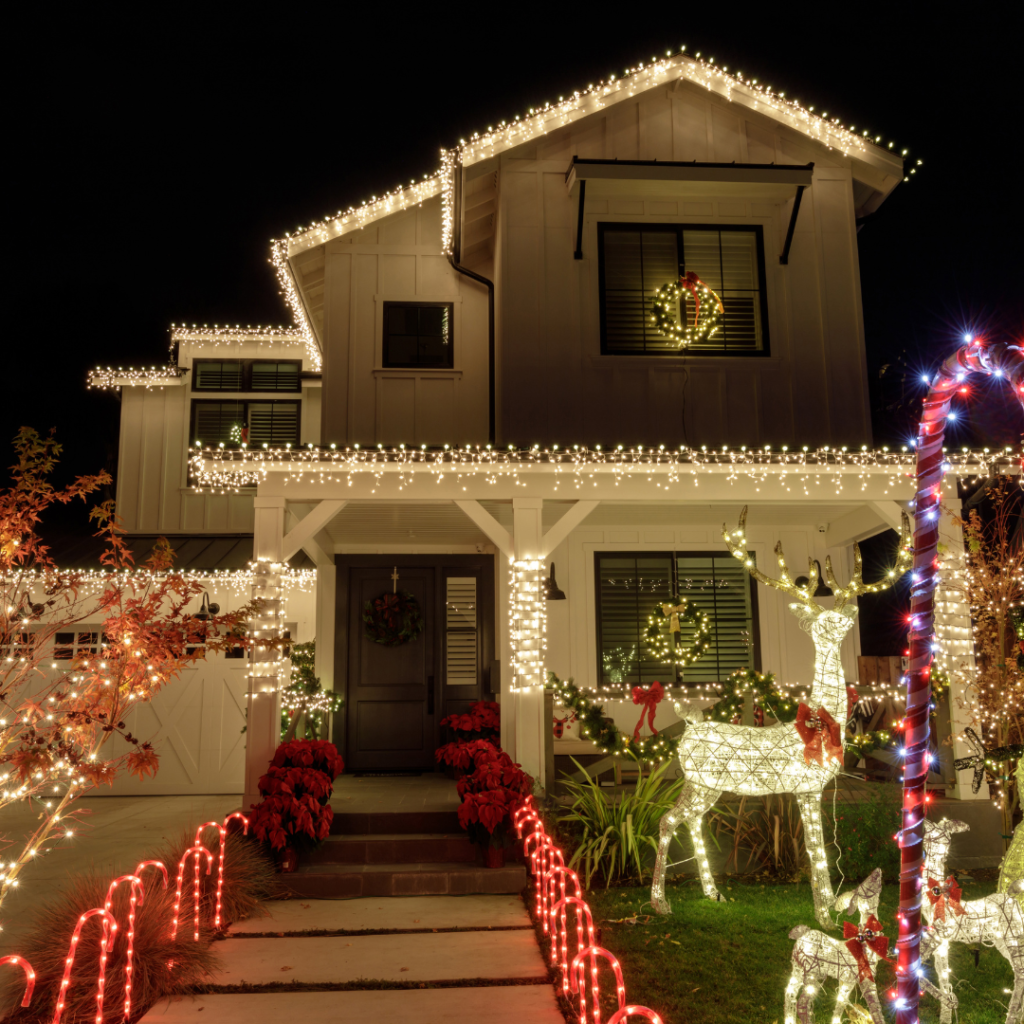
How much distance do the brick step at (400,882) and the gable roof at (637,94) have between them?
7.44 m

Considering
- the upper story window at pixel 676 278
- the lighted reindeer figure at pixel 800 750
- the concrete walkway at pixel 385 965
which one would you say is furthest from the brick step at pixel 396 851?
the upper story window at pixel 676 278

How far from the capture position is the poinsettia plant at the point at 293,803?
710 centimetres

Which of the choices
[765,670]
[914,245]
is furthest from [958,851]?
[914,245]

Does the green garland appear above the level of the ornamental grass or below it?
above

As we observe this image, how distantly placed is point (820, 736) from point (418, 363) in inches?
281

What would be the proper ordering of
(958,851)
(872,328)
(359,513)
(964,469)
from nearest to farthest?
(958,851) → (964,469) → (359,513) → (872,328)

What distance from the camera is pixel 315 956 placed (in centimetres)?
567

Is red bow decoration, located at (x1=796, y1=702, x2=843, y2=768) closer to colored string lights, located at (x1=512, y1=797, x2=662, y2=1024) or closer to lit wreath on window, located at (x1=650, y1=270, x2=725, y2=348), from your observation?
colored string lights, located at (x1=512, y1=797, x2=662, y2=1024)

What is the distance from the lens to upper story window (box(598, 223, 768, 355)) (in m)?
10.2

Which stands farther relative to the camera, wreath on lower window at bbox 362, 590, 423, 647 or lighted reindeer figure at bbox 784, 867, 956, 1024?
wreath on lower window at bbox 362, 590, 423, 647

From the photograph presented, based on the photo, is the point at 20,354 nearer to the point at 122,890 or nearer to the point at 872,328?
the point at 122,890

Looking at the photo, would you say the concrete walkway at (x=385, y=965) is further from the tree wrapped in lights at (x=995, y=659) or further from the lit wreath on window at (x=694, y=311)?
the lit wreath on window at (x=694, y=311)

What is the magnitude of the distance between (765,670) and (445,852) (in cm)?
499

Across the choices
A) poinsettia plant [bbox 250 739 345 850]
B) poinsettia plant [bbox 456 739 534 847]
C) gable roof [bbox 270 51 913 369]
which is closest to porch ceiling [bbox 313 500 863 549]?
poinsettia plant [bbox 250 739 345 850]
